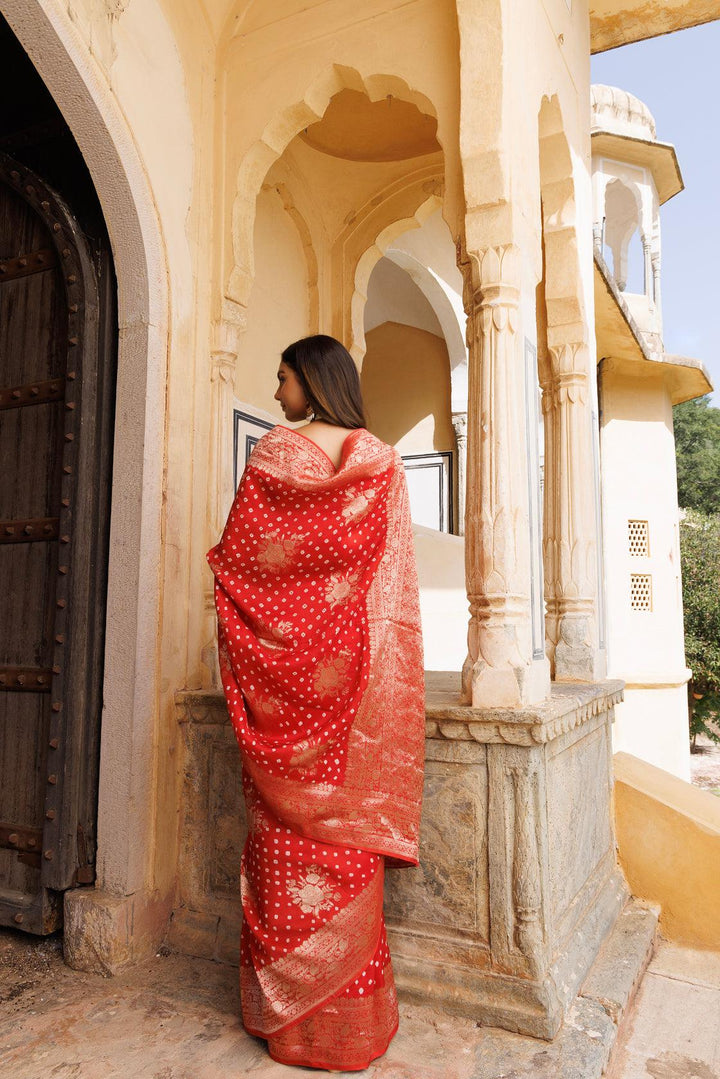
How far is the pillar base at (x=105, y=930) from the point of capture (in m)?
2.83

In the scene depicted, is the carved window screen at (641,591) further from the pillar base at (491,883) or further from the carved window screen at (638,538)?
the pillar base at (491,883)

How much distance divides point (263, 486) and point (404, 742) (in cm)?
86

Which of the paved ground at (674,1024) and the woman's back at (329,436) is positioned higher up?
the woman's back at (329,436)

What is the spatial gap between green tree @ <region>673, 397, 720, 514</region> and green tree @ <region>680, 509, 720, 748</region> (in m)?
10.9

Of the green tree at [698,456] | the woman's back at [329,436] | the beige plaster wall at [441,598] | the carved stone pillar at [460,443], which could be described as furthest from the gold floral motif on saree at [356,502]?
the green tree at [698,456]

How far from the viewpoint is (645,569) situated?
9.42 metres

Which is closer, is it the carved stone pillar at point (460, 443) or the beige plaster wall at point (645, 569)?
the carved stone pillar at point (460, 443)

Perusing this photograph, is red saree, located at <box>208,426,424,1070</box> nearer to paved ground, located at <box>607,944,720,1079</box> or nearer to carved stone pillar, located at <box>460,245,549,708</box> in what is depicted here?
carved stone pillar, located at <box>460,245,549,708</box>

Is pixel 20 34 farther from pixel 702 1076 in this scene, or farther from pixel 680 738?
pixel 680 738

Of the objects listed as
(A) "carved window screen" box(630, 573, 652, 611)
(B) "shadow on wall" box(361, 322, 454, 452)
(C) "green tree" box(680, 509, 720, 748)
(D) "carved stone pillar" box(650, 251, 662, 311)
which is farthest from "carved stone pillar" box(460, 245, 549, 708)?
(C) "green tree" box(680, 509, 720, 748)

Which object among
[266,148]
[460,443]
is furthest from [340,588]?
[460,443]

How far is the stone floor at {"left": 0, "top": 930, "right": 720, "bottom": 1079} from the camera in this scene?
222 centimetres

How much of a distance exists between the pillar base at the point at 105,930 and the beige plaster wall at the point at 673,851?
213 centimetres

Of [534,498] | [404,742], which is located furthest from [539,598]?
[404,742]
